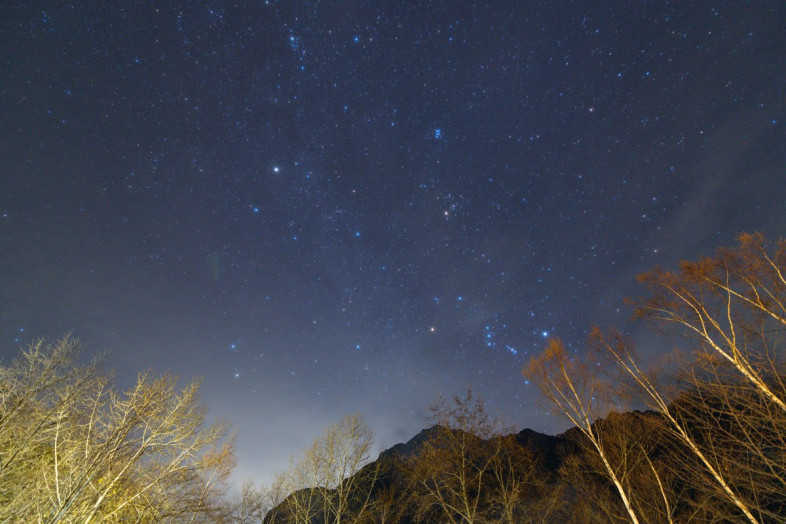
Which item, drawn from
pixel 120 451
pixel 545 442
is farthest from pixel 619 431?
pixel 545 442

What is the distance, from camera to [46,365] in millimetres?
15070

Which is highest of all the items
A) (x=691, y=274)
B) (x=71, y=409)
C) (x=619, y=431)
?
(x=71, y=409)

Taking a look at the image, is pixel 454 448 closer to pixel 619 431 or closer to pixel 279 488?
pixel 619 431

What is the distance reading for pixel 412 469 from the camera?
17906 millimetres

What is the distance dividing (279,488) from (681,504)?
35.8m

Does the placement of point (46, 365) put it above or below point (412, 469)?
above

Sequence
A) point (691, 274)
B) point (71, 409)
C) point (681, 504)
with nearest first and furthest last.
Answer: point (691, 274), point (71, 409), point (681, 504)

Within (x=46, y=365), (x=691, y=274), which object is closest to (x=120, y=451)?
(x=46, y=365)

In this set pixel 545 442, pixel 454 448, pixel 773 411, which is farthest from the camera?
pixel 545 442

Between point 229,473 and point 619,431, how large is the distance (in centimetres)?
2399

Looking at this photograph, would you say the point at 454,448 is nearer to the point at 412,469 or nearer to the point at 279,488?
the point at 412,469

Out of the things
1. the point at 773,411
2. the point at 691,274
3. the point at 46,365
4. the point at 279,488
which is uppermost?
the point at 46,365

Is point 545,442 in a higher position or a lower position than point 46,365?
lower

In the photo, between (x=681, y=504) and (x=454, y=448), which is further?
(x=681, y=504)
